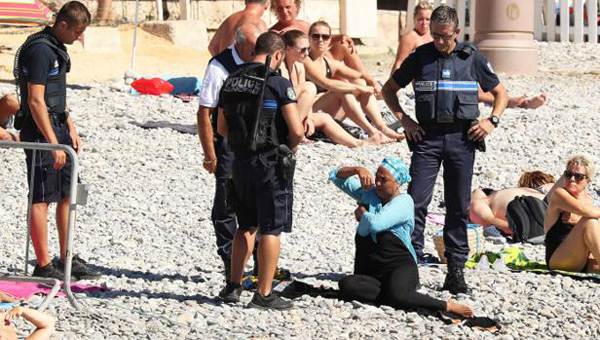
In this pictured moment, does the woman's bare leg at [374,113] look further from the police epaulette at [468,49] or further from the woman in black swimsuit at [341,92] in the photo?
the police epaulette at [468,49]

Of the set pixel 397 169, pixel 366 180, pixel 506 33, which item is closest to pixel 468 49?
pixel 397 169

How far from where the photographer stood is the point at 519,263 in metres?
9.11

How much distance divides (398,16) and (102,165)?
1452 cm

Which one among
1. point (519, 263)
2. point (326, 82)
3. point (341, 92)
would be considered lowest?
point (519, 263)

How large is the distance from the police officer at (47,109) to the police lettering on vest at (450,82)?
2040mm

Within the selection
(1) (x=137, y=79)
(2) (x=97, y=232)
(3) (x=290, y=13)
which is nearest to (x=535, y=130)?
(3) (x=290, y=13)

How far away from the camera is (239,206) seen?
723 centimetres

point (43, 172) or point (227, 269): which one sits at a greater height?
point (43, 172)

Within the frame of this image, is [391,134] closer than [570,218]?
No

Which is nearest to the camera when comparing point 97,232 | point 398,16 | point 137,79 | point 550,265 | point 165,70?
point 550,265

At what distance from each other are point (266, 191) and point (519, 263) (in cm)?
267

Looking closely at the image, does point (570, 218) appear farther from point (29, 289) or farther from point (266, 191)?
point (29, 289)

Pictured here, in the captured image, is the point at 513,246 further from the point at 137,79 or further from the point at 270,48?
the point at 137,79

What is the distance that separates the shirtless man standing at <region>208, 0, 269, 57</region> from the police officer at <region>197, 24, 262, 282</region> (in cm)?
158
